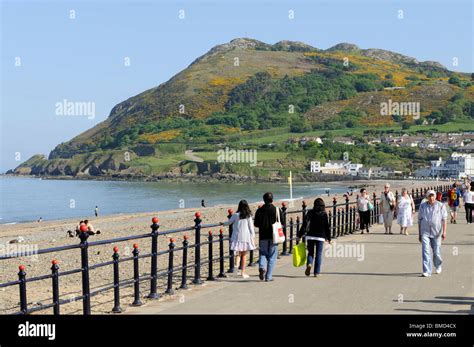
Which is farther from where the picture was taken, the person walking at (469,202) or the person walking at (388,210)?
the person walking at (469,202)

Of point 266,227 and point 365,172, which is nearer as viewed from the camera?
point 266,227

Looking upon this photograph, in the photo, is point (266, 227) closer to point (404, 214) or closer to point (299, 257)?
point (299, 257)

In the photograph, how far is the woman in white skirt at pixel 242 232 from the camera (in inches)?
552

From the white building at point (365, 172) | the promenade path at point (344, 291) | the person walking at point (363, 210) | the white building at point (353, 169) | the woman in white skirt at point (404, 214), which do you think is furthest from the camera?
the white building at point (353, 169)

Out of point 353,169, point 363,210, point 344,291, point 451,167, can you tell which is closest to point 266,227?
point 344,291

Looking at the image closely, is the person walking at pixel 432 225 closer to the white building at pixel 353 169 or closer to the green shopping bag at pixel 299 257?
the green shopping bag at pixel 299 257

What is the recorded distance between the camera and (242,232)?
14.2 metres

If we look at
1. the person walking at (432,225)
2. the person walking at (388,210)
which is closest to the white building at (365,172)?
the person walking at (388,210)

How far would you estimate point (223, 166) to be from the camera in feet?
655

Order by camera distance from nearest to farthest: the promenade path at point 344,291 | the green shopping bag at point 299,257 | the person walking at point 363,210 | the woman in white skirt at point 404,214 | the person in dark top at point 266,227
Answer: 1. the promenade path at point 344,291
2. the person in dark top at point 266,227
3. the green shopping bag at point 299,257
4. the woman in white skirt at point 404,214
5. the person walking at point 363,210

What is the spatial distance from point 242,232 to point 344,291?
8.52ft

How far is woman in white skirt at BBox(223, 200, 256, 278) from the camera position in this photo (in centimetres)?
1402

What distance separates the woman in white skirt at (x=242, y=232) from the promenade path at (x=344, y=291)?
54 cm
